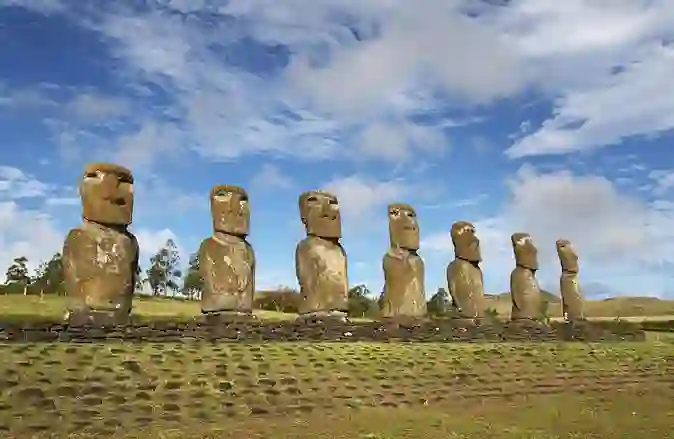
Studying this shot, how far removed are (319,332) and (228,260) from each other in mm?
2838

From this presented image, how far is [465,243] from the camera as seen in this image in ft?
81.4

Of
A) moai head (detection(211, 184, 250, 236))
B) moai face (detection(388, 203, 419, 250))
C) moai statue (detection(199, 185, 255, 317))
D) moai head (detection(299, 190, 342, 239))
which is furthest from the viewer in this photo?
moai face (detection(388, 203, 419, 250))

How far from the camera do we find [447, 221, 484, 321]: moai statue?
78.7 feet

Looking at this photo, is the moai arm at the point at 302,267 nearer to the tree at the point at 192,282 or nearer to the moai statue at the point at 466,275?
the moai statue at the point at 466,275

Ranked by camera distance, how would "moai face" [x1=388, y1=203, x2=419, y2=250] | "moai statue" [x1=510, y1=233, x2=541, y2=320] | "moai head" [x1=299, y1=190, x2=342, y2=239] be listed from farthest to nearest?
"moai statue" [x1=510, y1=233, x2=541, y2=320]
"moai face" [x1=388, y1=203, x2=419, y2=250]
"moai head" [x1=299, y1=190, x2=342, y2=239]

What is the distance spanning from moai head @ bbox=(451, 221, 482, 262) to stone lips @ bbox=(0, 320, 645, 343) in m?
3.12

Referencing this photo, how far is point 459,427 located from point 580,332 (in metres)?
13.0

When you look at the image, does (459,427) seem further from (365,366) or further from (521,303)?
(521,303)

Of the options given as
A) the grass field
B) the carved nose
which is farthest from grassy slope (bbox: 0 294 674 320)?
the grass field

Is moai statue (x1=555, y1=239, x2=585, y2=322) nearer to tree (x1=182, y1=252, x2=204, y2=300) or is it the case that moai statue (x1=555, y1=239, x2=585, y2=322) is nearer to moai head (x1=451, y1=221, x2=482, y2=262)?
moai head (x1=451, y1=221, x2=482, y2=262)

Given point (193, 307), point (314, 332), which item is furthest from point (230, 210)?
point (193, 307)

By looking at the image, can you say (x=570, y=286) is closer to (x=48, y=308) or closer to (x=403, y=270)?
(x=403, y=270)

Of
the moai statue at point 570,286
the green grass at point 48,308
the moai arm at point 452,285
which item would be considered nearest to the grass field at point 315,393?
the moai arm at point 452,285

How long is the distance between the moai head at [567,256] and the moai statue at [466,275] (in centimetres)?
591
